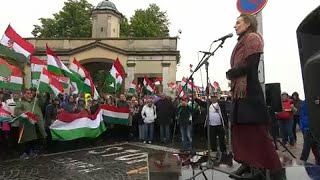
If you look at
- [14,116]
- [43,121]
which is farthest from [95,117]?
[14,116]

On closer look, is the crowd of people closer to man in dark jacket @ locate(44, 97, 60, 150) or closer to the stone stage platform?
man in dark jacket @ locate(44, 97, 60, 150)

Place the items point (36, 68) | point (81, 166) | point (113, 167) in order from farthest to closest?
point (36, 68)
point (81, 166)
point (113, 167)

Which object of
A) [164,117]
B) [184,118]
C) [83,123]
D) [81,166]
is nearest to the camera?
[81,166]

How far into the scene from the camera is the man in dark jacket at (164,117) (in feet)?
50.0

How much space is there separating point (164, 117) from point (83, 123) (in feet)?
12.0

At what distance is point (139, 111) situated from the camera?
15.7 m

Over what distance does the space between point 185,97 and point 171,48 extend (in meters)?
28.3

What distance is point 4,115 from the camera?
10328mm

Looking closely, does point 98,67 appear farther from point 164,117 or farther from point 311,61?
point 311,61

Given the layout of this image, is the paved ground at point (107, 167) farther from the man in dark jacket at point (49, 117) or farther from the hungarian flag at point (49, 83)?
the hungarian flag at point (49, 83)

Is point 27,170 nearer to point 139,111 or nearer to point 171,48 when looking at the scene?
point 139,111

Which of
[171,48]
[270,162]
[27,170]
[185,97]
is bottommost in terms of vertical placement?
[27,170]

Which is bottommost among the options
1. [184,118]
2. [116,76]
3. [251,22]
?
[184,118]

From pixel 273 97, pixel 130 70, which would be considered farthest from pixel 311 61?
pixel 130 70
